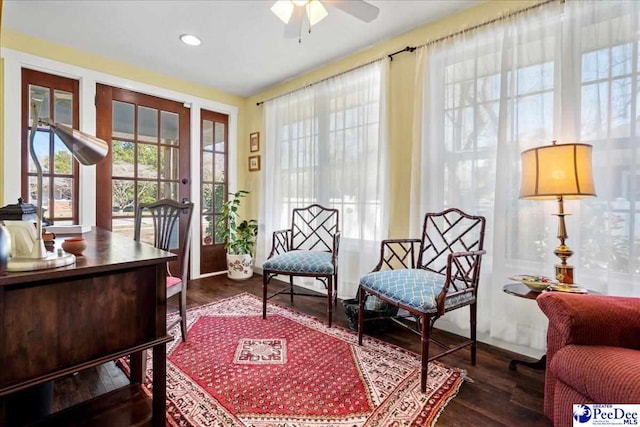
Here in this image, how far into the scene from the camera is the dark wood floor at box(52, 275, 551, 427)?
1.41 meters

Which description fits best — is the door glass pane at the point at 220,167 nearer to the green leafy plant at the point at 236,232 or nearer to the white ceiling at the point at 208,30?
the green leafy plant at the point at 236,232

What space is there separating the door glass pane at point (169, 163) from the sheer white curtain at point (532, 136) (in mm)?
2732

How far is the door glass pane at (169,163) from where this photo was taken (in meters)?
3.57

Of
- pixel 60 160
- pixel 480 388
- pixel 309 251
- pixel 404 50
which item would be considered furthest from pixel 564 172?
pixel 60 160

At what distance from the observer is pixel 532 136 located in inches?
75.9

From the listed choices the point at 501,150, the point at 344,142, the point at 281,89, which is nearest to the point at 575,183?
the point at 501,150

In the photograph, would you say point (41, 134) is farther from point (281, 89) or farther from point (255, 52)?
point (281, 89)

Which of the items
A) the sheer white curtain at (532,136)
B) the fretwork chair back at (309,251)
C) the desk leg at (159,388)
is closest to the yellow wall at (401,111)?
the sheer white curtain at (532,136)

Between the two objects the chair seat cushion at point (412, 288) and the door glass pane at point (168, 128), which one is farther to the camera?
the door glass pane at point (168, 128)

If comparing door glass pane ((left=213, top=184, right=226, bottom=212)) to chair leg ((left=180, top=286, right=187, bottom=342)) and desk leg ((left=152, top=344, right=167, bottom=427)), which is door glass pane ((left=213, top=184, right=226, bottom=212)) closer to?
chair leg ((left=180, top=286, right=187, bottom=342))

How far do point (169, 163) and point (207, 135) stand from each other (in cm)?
61

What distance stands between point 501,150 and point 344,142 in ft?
4.48

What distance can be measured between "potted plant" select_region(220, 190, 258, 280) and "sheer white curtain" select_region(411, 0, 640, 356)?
2205mm

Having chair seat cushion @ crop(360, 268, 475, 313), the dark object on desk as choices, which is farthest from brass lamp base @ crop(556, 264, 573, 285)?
the dark object on desk
